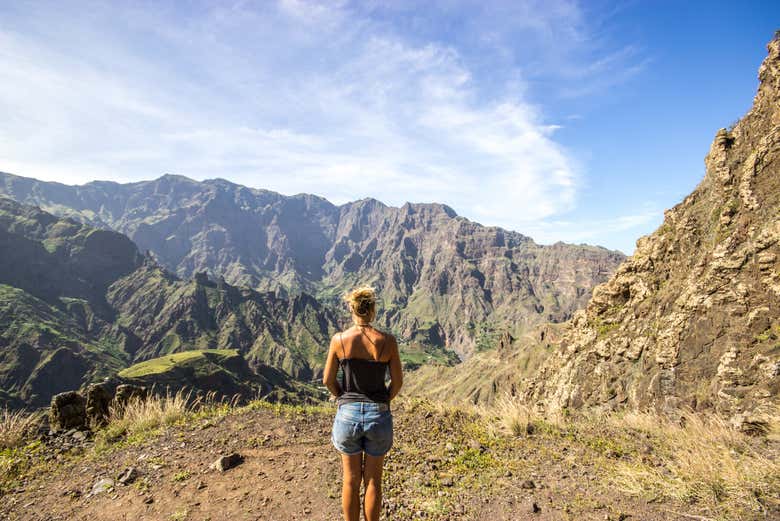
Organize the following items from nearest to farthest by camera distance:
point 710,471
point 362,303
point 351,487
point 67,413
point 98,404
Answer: point 351,487
point 362,303
point 710,471
point 67,413
point 98,404

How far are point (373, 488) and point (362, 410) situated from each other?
116 centimetres

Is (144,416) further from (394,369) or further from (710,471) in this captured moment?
(710,471)

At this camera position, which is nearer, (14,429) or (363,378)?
(363,378)

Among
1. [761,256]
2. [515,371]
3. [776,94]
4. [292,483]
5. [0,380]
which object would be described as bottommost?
[0,380]

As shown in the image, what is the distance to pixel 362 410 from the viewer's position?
207 inches

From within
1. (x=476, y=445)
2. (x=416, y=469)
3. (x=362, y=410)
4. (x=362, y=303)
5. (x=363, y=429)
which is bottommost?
(x=416, y=469)

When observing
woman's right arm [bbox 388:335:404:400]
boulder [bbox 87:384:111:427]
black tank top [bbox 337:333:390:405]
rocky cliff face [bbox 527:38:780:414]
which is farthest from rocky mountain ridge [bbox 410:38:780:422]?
boulder [bbox 87:384:111:427]

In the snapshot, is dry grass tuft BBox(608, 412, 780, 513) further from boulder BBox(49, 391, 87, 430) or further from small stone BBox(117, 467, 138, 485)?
boulder BBox(49, 391, 87, 430)

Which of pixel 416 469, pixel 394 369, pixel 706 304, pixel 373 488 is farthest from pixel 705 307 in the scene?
pixel 373 488

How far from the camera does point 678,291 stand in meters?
19.3

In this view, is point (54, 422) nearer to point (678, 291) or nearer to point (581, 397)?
point (581, 397)

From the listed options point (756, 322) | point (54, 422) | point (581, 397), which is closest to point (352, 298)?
point (54, 422)

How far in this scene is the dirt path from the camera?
6.46m

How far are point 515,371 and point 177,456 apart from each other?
106012 mm
